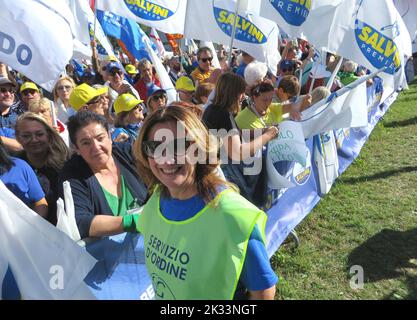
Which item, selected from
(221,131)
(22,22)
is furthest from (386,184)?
(22,22)

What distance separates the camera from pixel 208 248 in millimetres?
1535

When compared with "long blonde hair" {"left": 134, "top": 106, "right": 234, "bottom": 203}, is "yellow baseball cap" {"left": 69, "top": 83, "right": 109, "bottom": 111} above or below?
below

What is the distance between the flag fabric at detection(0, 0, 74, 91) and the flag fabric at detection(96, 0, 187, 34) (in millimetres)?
2829

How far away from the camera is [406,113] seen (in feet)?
32.1

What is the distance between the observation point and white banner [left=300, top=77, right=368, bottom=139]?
14.0 feet

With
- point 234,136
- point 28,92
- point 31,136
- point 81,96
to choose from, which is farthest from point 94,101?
point 234,136

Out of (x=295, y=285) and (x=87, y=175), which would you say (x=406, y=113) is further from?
(x=87, y=175)

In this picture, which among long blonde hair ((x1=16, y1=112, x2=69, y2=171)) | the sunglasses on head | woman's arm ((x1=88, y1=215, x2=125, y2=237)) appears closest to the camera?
woman's arm ((x1=88, y1=215, x2=125, y2=237))

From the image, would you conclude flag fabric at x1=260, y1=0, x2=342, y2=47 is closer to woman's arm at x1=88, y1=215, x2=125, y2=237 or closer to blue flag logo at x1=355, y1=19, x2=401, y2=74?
blue flag logo at x1=355, y1=19, x2=401, y2=74

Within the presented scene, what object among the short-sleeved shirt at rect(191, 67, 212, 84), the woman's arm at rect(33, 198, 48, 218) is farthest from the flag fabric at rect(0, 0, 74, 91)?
the short-sleeved shirt at rect(191, 67, 212, 84)

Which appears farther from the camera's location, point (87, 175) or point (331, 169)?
point (331, 169)

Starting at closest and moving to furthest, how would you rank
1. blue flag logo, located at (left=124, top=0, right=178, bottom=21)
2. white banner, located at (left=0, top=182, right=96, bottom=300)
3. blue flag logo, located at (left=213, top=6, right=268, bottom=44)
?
white banner, located at (left=0, top=182, right=96, bottom=300) → blue flag logo, located at (left=124, top=0, right=178, bottom=21) → blue flag logo, located at (left=213, top=6, right=268, bottom=44)

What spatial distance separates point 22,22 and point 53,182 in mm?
1199

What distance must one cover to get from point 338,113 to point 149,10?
3.10m
